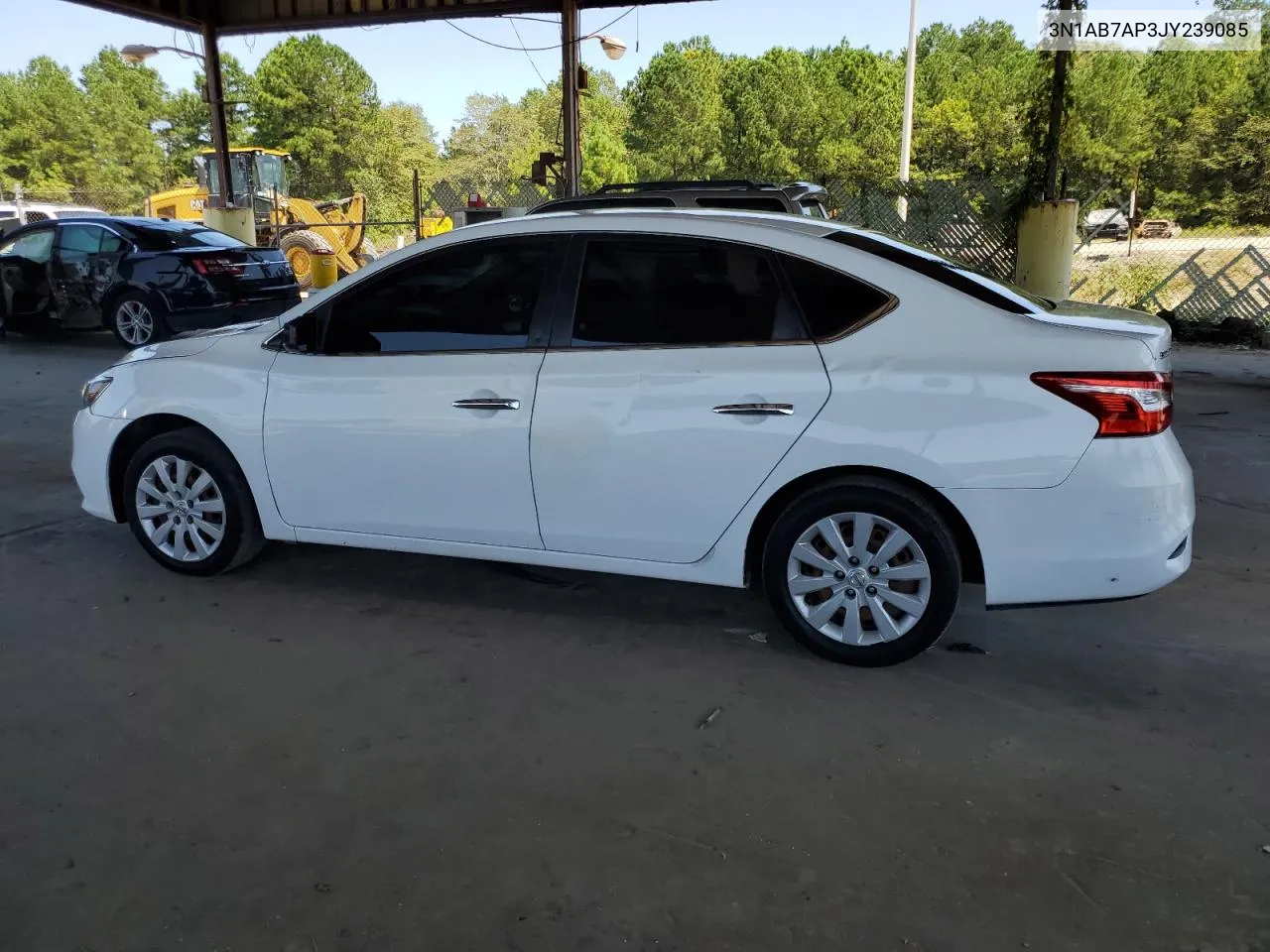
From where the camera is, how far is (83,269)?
12.2m

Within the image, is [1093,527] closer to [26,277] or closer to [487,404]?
[487,404]

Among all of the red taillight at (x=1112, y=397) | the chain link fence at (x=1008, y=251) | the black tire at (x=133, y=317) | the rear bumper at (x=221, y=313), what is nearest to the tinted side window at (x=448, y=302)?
the red taillight at (x=1112, y=397)

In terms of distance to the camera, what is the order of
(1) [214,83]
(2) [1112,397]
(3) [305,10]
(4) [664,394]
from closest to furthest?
(2) [1112,397]
(4) [664,394]
(3) [305,10]
(1) [214,83]

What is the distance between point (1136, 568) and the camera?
11.5 feet

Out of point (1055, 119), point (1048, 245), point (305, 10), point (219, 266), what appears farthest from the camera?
point (305, 10)

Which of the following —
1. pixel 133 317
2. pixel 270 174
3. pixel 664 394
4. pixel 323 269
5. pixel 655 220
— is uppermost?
pixel 270 174

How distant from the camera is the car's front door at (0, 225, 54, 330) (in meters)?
12.4

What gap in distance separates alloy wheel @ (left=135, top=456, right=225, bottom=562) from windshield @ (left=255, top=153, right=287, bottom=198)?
22064 millimetres

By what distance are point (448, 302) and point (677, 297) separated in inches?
38.8

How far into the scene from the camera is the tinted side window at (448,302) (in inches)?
161

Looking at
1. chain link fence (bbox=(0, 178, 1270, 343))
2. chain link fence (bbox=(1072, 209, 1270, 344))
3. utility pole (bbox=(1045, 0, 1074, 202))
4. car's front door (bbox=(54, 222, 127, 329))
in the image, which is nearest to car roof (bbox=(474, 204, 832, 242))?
chain link fence (bbox=(0, 178, 1270, 343))

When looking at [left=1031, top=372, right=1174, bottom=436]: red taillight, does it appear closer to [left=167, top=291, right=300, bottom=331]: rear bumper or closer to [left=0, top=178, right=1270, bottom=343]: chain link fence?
[left=0, top=178, right=1270, bottom=343]: chain link fence

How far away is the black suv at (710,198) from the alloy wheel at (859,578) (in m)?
4.87

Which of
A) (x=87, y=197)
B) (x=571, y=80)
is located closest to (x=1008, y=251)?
(x=571, y=80)
